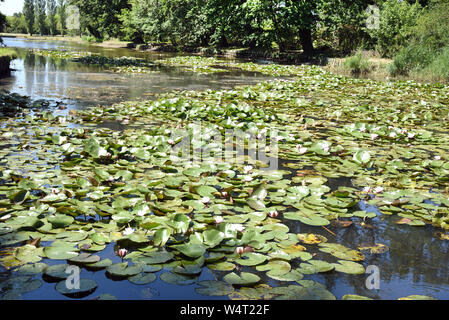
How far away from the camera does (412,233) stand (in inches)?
80.8

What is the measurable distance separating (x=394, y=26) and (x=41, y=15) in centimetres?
8782

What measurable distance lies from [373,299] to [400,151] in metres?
2.55

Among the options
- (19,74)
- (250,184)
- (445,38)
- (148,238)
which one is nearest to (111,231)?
(148,238)

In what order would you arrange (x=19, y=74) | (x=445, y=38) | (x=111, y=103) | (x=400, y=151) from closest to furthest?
(x=400, y=151), (x=111, y=103), (x=19, y=74), (x=445, y=38)

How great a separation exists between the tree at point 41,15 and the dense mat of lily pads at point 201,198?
91.5m

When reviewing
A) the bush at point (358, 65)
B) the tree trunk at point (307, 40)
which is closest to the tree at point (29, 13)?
the tree trunk at point (307, 40)

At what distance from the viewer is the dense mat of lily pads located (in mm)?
1580

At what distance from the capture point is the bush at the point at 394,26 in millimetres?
13852

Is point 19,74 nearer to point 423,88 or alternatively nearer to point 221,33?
point 423,88

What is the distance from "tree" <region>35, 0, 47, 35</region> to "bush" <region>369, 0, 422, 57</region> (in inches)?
3362

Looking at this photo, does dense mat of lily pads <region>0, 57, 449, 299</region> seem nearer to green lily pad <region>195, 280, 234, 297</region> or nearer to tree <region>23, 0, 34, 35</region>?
green lily pad <region>195, 280, 234, 297</region>
